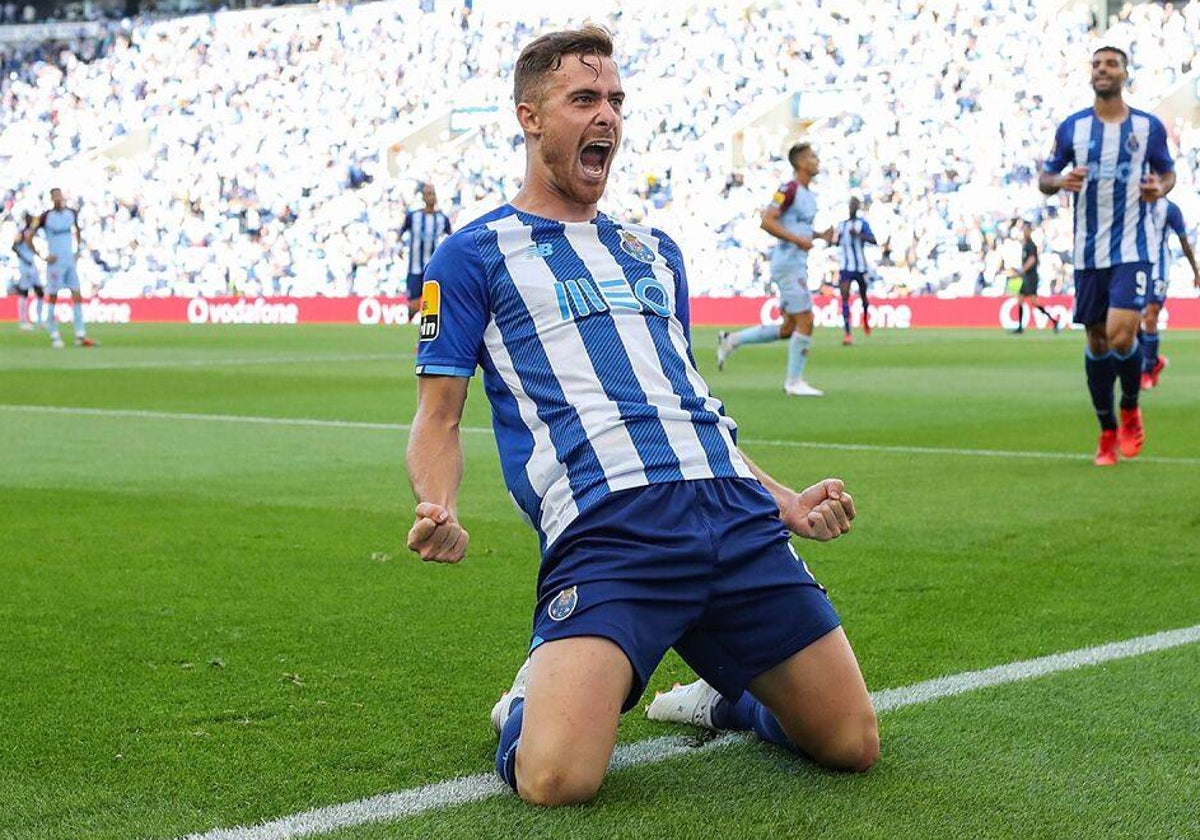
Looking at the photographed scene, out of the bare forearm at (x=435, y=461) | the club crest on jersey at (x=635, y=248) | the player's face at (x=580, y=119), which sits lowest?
the bare forearm at (x=435, y=461)

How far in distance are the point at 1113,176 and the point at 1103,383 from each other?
44.7 inches

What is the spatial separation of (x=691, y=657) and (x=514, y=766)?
51 cm

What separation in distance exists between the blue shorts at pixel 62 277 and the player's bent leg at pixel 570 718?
22935mm

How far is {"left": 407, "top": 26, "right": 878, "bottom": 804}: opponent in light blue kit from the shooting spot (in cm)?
370

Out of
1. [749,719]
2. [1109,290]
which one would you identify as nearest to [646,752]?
[749,719]

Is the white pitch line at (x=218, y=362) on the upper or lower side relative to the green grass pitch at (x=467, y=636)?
lower

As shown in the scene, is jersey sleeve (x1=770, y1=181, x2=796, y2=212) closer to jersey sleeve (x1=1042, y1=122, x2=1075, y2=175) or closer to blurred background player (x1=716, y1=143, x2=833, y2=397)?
blurred background player (x1=716, y1=143, x2=833, y2=397)

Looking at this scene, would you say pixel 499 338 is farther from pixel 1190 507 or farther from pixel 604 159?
pixel 1190 507

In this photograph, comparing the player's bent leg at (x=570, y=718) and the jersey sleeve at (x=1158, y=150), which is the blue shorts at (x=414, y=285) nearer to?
the jersey sleeve at (x=1158, y=150)

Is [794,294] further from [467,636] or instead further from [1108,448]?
[467,636]

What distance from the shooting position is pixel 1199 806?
3.59 meters

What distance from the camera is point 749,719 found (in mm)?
4133

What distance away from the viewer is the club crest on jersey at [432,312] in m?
4.04

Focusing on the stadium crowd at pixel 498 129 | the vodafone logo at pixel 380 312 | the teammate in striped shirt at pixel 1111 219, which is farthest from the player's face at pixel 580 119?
the vodafone logo at pixel 380 312
